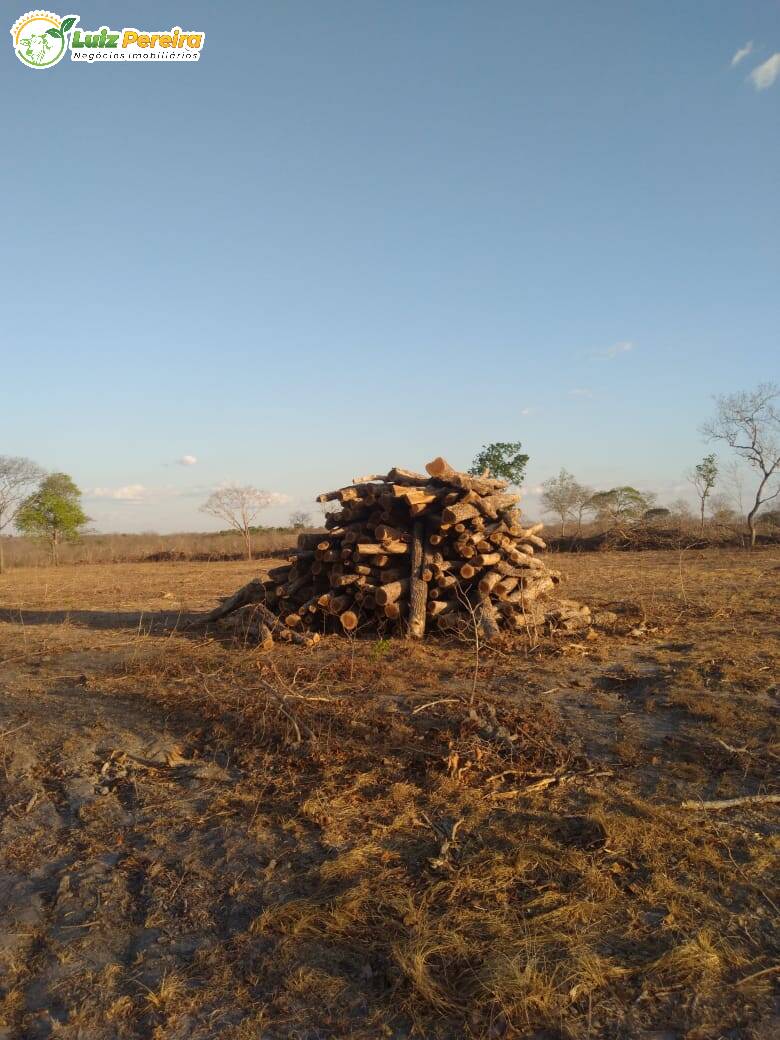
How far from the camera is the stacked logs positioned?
8.54 m

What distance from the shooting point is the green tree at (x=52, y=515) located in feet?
119

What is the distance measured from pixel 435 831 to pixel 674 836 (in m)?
1.28

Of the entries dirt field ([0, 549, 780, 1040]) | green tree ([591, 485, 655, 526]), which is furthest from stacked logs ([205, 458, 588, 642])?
green tree ([591, 485, 655, 526])

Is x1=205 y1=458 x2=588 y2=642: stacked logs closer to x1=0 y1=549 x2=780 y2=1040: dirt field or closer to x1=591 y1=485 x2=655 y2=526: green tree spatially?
x1=0 y1=549 x2=780 y2=1040: dirt field

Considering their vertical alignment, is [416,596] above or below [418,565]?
below

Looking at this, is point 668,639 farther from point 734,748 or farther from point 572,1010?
point 572,1010

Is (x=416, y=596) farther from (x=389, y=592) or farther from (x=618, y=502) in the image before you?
(x=618, y=502)

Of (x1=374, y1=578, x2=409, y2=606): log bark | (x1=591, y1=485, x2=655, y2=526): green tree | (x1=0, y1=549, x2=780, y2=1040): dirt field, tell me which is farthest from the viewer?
(x1=591, y1=485, x2=655, y2=526): green tree

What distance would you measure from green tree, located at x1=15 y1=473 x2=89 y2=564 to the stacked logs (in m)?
31.8

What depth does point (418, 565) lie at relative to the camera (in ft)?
28.5

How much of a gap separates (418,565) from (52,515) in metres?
33.7

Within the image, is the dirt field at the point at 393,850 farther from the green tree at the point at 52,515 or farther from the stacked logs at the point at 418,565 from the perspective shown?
the green tree at the point at 52,515

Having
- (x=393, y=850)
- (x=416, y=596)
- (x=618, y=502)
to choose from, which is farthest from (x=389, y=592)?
(x=618, y=502)

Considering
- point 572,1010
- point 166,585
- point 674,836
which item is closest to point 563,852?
point 674,836
